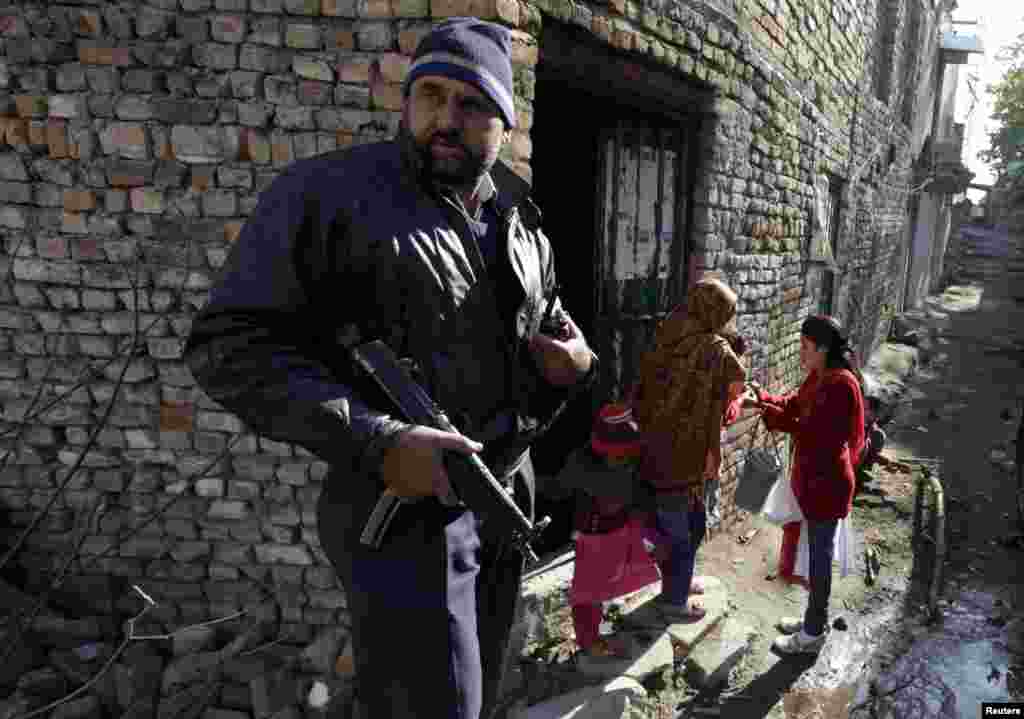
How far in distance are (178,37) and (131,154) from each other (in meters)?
0.47

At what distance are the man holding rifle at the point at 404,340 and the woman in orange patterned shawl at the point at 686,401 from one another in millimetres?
1632

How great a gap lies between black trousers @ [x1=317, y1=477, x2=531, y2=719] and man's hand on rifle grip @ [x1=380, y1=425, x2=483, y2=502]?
8.4 inches

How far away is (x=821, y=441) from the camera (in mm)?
3102

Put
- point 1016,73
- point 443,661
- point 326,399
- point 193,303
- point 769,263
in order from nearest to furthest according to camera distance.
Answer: point 326,399, point 443,661, point 193,303, point 769,263, point 1016,73

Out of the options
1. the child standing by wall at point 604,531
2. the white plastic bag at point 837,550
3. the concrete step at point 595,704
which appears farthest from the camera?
the white plastic bag at point 837,550

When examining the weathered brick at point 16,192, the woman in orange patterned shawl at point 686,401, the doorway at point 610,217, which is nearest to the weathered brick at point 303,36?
the weathered brick at point 16,192

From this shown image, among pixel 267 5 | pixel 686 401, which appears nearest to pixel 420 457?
pixel 267 5

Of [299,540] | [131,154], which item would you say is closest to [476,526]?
[299,540]

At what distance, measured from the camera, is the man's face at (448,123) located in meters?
1.46

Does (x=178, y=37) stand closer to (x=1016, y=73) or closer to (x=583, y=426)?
(x=583, y=426)

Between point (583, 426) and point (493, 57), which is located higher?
point (493, 57)

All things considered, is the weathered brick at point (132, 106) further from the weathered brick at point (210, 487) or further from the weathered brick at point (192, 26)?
the weathered brick at point (210, 487)

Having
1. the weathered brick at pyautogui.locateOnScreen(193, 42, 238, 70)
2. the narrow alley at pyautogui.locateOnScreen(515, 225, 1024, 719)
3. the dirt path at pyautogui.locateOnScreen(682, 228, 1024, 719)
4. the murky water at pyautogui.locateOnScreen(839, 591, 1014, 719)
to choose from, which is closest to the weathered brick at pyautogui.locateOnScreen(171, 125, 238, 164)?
the weathered brick at pyautogui.locateOnScreen(193, 42, 238, 70)

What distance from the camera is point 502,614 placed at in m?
1.76
